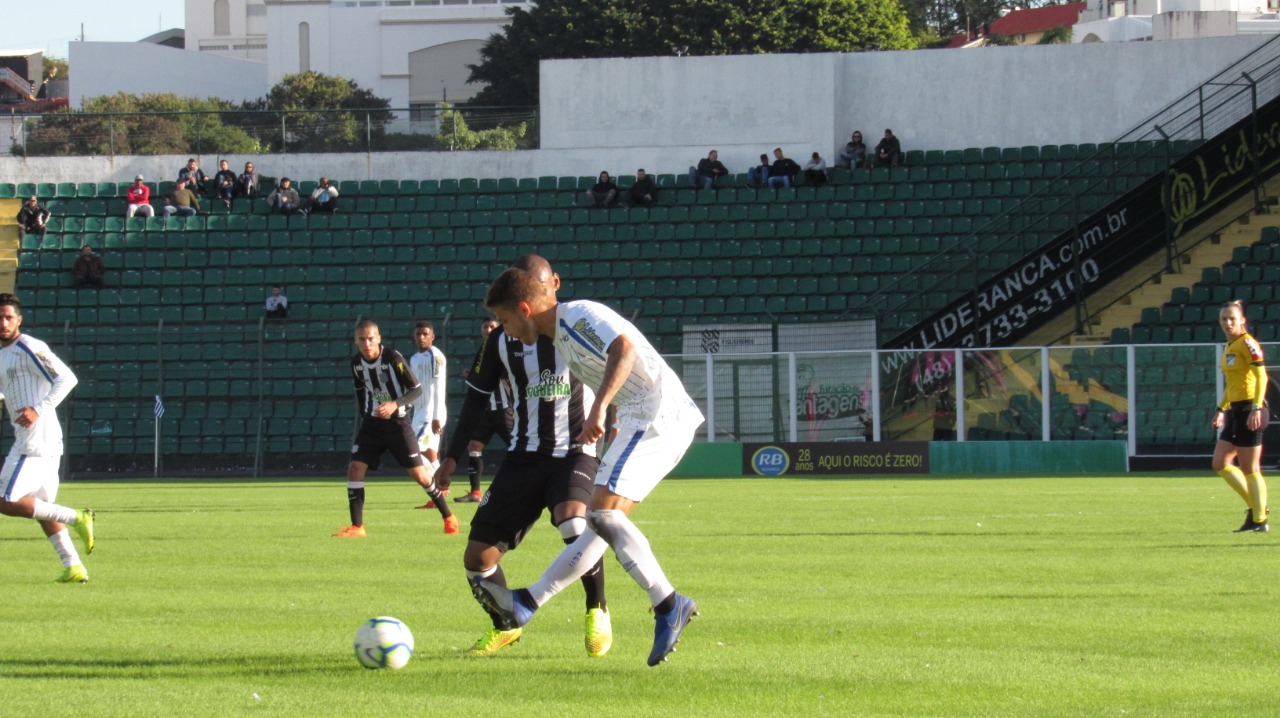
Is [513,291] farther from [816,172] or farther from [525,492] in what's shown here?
[816,172]

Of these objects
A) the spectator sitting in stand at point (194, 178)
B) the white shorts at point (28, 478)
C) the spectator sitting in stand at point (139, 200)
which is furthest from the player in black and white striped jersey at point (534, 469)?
the spectator sitting in stand at point (194, 178)

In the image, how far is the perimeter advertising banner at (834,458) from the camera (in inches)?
1064

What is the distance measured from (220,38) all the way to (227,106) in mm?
18626

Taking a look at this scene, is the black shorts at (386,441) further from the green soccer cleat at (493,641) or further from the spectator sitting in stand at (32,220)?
the spectator sitting in stand at (32,220)

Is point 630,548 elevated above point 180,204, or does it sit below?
below

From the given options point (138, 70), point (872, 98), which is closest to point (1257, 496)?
point (872, 98)

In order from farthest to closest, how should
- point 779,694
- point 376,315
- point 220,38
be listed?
point 220,38
point 376,315
point 779,694

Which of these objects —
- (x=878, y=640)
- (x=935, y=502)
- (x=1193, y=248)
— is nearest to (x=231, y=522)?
(x=935, y=502)

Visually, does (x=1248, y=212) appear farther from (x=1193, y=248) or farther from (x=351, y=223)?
(x=351, y=223)

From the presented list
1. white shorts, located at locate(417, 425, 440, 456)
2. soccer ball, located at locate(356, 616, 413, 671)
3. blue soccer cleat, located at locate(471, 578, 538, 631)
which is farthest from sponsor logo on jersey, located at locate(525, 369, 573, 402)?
white shorts, located at locate(417, 425, 440, 456)

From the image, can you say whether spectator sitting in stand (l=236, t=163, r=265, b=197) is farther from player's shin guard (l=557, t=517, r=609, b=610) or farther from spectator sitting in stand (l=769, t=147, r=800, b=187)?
player's shin guard (l=557, t=517, r=609, b=610)

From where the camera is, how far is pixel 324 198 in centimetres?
3572

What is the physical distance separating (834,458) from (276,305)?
12407 millimetres

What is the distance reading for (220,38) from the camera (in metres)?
102
